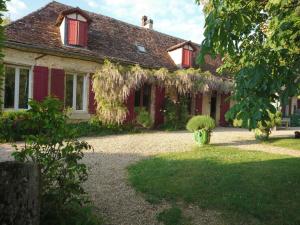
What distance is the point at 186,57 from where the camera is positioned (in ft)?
59.9

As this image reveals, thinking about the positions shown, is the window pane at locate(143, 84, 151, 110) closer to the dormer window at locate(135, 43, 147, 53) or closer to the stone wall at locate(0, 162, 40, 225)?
the dormer window at locate(135, 43, 147, 53)

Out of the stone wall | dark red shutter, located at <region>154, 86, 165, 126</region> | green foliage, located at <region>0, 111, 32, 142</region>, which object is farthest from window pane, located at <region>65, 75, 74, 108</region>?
the stone wall

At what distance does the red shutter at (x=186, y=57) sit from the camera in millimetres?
18141

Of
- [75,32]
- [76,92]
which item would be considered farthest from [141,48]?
[76,92]

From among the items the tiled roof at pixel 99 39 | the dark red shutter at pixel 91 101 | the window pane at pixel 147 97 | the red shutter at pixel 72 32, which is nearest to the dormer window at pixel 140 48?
the tiled roof at pixel 99 39

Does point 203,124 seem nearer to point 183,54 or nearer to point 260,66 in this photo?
point 260,66

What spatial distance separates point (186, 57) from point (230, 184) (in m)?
13.6

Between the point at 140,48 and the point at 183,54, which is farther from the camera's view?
the point at 183,54

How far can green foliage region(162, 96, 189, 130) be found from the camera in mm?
16203

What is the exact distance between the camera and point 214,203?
458cm

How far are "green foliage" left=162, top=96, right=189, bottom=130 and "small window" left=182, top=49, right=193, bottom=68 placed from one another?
249 cm

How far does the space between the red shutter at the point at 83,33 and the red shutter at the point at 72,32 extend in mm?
205

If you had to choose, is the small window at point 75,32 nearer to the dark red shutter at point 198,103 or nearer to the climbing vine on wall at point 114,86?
the climbing vine on wall at point 114,86

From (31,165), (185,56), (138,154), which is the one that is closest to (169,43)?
(185,56)
